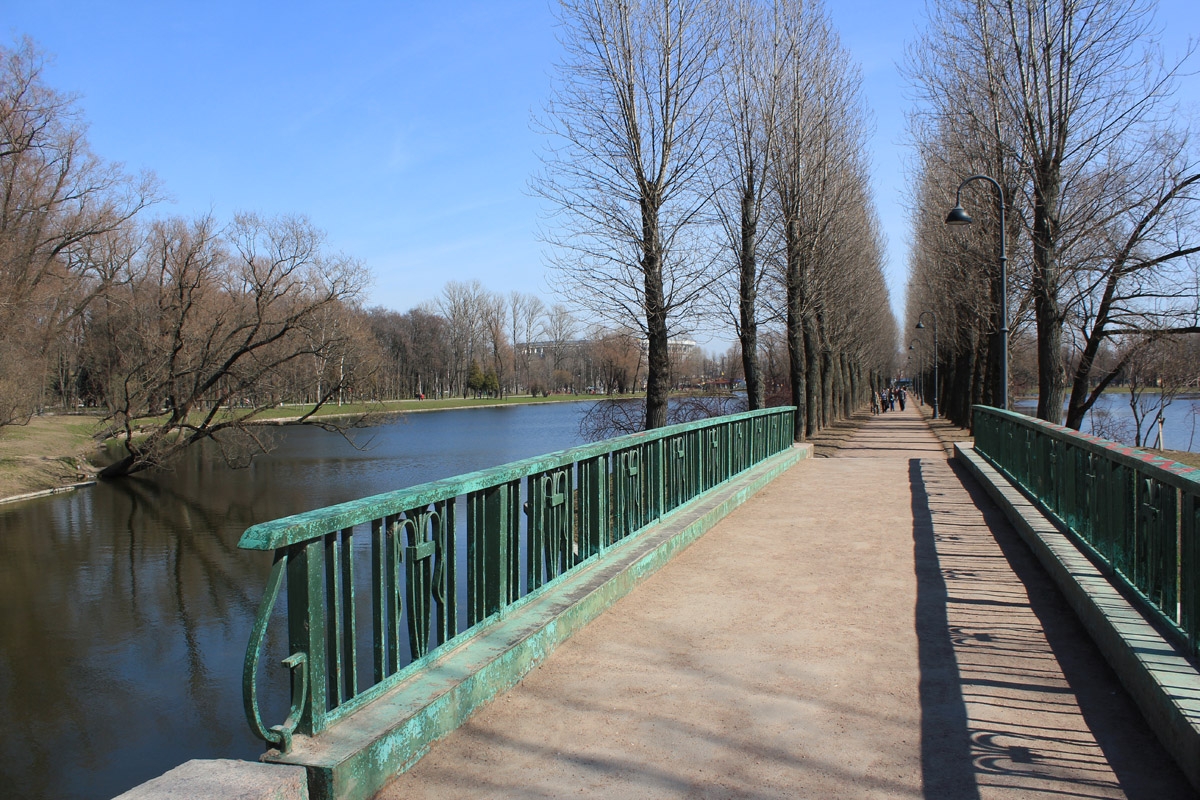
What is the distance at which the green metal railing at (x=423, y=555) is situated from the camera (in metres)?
3.12

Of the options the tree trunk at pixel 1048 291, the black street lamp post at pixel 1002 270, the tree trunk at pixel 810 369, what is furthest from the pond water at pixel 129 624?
the tree trunk at pixel 1048 291

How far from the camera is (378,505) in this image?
361 centimetres

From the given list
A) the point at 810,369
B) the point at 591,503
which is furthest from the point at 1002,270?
the point at 591,503

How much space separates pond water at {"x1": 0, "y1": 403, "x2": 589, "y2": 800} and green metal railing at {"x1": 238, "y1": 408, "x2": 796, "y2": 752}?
1.80 metres

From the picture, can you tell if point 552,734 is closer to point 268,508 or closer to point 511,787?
point 511,787

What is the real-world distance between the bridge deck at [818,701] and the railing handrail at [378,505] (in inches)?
38.9

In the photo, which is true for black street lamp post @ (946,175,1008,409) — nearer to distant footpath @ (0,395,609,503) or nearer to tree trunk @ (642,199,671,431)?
tree trunk @ (642,199,671,431)

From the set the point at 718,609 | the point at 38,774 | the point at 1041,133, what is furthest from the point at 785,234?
the point at 38,774

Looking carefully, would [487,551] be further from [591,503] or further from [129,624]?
[129,624]

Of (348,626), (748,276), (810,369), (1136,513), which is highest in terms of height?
(748,276)

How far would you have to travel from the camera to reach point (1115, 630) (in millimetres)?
4492

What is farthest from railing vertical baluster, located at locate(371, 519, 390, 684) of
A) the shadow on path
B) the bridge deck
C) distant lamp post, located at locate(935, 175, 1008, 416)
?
distant lamp post, located at locate(935, 175, 1008, 416)

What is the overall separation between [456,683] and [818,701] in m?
1.72

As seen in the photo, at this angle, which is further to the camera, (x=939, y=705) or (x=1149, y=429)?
(x=1149, y=429)
